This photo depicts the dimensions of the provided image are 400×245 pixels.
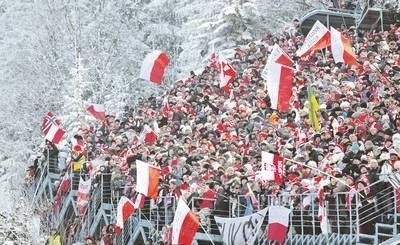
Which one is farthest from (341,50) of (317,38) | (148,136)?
(148,136)

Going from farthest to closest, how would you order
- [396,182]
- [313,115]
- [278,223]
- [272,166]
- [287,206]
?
[313,115], [272,166], [287,206], [278,223], [396,182]

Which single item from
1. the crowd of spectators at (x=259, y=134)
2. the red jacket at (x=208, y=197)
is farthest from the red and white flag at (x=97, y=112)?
the red jacket at (x=208, y=197)

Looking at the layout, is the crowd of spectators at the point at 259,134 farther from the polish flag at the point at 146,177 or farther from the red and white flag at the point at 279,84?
the red and white flag at the point at 279,84

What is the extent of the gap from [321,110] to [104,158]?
7876 millimetres

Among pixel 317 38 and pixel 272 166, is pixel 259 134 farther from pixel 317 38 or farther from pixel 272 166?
pixel 272 166

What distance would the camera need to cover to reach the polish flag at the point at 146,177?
2241 cm

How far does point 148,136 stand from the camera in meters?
28.4

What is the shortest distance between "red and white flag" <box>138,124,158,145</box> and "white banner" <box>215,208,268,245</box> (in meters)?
7.69

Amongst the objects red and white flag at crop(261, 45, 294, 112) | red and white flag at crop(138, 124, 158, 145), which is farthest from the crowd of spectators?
red and white flag at crop(261, 45, 294, 112)

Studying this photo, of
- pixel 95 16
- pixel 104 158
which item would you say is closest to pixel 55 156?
pixel 104 158

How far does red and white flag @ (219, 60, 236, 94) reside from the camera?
31312mm

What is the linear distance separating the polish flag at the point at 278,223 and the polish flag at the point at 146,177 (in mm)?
3980

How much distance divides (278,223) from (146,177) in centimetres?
435

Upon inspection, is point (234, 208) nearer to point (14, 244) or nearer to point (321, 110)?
point (321, 110)
